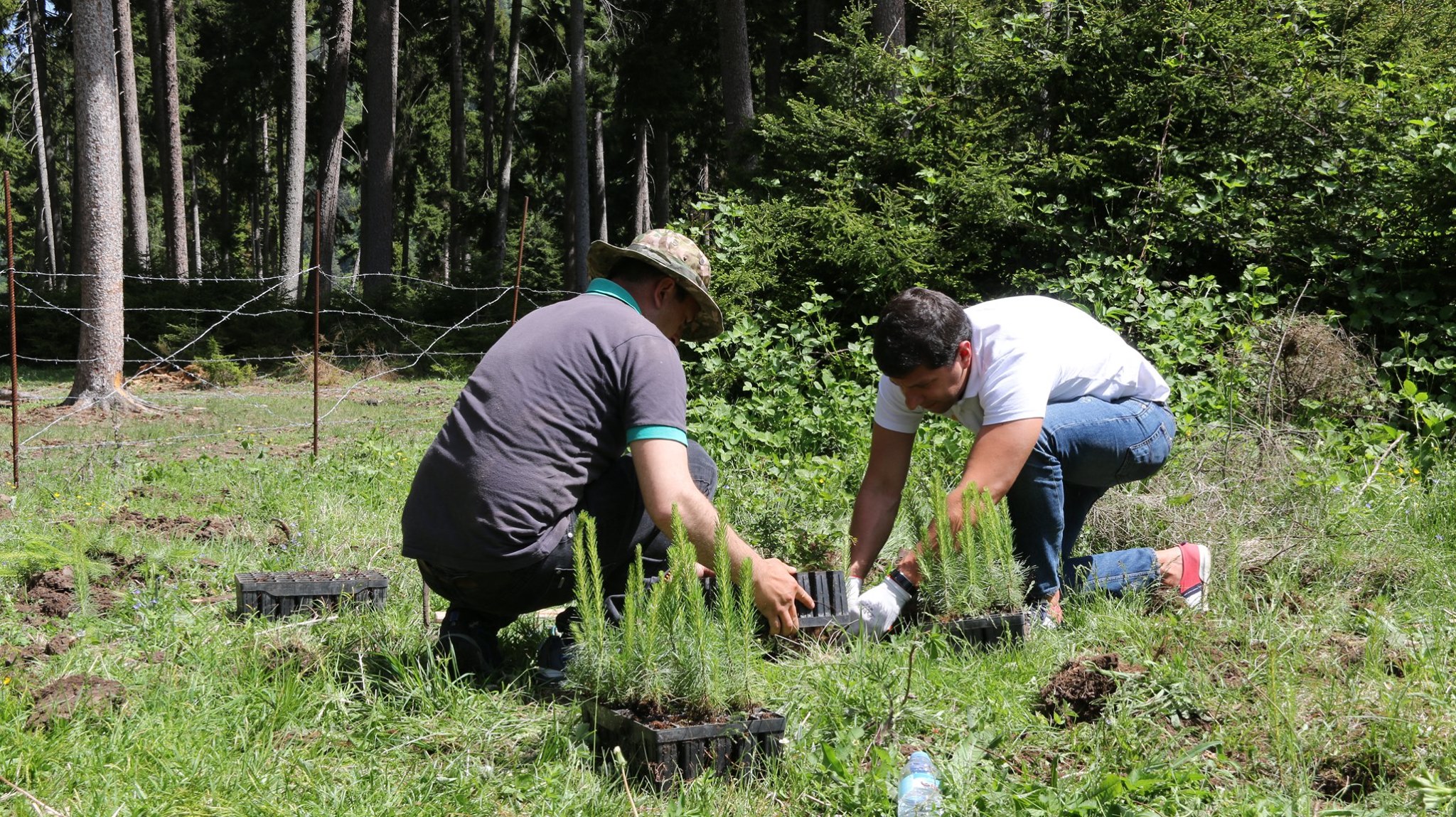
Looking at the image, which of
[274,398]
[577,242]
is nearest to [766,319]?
[274,398]

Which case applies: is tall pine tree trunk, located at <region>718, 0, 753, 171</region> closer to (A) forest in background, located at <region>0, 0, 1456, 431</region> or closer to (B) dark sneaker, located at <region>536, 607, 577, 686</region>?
(A) forest in background, located at <region>0, 0, 1456, 431</region>

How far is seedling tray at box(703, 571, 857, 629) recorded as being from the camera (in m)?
3.24

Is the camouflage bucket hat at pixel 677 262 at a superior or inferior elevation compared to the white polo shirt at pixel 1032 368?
A: superior

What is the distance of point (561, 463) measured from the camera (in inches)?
118

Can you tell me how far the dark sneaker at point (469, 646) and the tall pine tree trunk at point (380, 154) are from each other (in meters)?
17.0

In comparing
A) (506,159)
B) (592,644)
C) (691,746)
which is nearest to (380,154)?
(506,159)

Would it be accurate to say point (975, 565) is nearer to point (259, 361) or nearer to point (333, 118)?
point (259, 361)

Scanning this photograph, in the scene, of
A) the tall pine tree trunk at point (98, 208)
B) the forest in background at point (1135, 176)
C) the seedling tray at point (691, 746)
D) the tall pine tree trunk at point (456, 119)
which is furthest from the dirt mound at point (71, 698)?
the tall pine tree trunk at point (456, 119)

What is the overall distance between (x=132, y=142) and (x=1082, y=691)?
71.0 ft

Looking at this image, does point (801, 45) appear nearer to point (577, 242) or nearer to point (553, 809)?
point (577, 242)

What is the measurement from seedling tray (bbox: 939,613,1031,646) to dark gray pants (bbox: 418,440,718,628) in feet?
2.88

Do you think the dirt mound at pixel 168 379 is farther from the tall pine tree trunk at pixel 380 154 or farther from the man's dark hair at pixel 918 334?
the man's dark hair at pixel 918 334

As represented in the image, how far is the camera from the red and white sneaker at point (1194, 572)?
3.79 m

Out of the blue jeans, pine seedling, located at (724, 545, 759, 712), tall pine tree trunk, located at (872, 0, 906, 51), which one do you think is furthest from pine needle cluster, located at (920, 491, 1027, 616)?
tall pine tree trunk, located at (872, 0, 906, 51)
